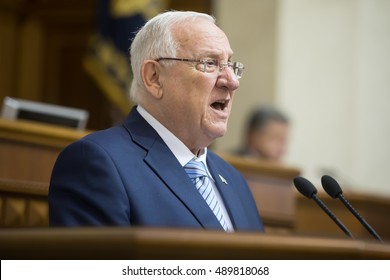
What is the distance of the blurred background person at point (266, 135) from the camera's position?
617 cm

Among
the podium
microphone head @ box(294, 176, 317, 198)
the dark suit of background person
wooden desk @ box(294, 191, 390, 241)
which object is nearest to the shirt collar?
the dark suit of background person

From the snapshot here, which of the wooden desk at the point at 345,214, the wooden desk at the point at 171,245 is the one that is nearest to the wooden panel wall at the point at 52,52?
the wooden desk at the point at 345,214

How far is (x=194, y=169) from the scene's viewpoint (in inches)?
122

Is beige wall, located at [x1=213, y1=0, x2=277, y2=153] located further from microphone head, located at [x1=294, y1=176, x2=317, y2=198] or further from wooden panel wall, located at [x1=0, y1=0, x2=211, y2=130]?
microphone head, located at [x1=294, y1=176, x2=317, y2=198]

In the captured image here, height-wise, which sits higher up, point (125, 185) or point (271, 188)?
point (125, 185)

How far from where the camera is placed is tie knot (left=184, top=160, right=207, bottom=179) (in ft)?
10.1

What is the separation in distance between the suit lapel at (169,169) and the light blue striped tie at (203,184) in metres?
0.09

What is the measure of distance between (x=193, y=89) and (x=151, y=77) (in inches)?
6.8

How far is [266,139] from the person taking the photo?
20.3ft

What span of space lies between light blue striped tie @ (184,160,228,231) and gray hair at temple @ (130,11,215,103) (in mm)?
350

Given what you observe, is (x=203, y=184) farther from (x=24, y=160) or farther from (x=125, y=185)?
(x=24, y=160)

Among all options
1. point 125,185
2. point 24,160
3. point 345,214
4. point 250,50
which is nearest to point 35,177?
point 24,160

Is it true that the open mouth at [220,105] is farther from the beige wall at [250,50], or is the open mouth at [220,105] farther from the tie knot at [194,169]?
the beige wall at [250,50]
